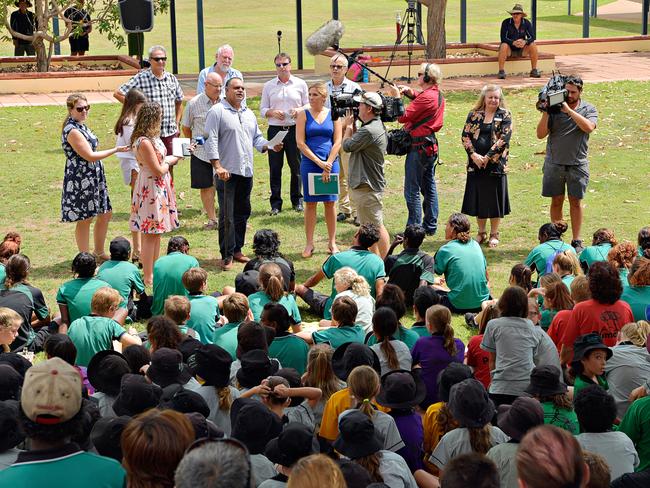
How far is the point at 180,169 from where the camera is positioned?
13992 millimetres

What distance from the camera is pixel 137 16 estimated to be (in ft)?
55.9

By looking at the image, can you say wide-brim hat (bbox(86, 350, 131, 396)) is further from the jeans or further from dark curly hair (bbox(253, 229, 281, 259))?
the jeans

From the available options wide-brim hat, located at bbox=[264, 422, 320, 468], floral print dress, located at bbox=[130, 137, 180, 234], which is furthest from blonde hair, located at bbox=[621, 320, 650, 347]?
floral print dress, located at bbox=[130, 137, 180, 234]

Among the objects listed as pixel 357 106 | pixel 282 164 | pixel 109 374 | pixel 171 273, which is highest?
pixel 357 106

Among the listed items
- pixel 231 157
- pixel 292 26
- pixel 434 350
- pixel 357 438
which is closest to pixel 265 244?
pixel 231 157

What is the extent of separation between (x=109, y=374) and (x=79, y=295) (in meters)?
2.04

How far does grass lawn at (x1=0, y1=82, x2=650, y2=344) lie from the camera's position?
10.6 metres

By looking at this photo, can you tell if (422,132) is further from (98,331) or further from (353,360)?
(353,360)

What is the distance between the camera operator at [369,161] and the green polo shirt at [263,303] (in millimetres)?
2164

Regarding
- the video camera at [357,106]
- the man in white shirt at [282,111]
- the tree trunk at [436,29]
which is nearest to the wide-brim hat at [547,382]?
the video camera at [357,106]

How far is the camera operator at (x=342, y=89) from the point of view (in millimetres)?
11383

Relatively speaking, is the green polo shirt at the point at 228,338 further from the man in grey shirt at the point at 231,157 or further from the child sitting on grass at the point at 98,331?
the man in grey shirt at the point at 231,157

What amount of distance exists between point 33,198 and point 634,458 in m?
9.22

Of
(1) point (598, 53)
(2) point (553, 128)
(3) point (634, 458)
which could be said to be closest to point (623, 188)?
(2) point (553, 128)
